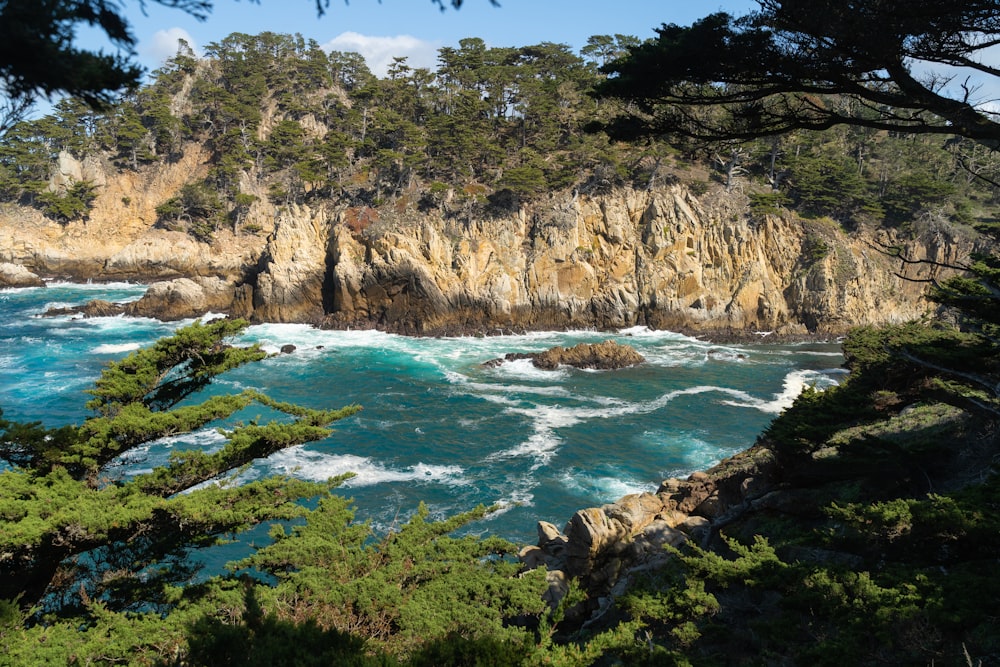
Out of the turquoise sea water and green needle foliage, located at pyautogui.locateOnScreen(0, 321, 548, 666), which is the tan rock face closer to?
the turquoise sea water

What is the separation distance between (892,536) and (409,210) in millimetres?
42795

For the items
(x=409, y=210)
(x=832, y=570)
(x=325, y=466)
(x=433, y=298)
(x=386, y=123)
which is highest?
(x=386, y=123)

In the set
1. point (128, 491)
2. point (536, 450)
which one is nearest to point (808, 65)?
point (128, 491)

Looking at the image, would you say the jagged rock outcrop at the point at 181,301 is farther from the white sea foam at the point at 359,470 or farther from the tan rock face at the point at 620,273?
the white sea foam at the point at 359,470

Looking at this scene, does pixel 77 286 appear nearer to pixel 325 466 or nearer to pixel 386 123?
pixel 386 123

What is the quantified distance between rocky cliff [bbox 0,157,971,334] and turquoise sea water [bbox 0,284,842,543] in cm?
257

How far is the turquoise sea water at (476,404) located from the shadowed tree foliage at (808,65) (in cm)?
1346

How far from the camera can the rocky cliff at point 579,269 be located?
145ft

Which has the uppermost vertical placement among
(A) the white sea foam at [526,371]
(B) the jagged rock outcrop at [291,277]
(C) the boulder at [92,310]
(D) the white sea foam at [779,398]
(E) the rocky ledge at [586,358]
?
(B) the jagged rock outcrop at [291,277]

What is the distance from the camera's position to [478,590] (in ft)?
33.3

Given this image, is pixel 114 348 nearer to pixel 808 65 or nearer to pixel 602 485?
pixel 602 485

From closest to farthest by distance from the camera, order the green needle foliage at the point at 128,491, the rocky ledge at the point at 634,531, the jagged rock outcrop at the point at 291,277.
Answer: the green needle foliage at the point at 128,491, the rocky ledge at the point at 634,531, the jagged rock outcrop at the point at 291,277

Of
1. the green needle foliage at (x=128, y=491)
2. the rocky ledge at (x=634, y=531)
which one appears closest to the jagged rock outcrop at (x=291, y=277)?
the rocky ledge at (x=634, y=531)

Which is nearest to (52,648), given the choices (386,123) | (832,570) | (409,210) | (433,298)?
(832,570)
